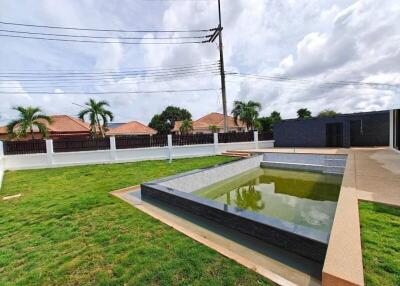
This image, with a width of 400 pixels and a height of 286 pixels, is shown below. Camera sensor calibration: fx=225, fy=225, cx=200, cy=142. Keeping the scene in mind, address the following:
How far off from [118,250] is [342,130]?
1755cm

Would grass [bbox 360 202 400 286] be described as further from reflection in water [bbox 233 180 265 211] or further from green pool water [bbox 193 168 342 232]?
reflection in water [bbox 233 180 265 211]

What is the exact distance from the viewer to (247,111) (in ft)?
79.5

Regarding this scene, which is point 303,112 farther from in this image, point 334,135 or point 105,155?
point 105,155

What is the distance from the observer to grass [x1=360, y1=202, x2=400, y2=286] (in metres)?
2.37

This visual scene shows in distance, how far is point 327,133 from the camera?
17.0 meters

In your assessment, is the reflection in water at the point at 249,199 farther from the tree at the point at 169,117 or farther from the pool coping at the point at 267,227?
the tree at the point at 169,117

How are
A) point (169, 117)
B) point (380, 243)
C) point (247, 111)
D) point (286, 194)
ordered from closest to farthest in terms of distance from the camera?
1. point (380, 243)
2. point (286, 194)
3. point (247, 111)
4. point (169, 117)

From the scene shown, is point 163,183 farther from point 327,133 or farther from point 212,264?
point 327,133

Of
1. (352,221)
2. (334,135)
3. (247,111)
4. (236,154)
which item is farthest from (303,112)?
(352,221)

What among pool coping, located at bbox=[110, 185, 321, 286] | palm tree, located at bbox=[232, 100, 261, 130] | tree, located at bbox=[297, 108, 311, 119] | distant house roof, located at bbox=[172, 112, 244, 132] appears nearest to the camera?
pool coping, located at bbox=[110, 185, 321, 286]

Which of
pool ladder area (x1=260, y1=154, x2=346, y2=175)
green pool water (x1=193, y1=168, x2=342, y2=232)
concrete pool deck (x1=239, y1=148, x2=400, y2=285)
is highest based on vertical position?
concrete pool deck (x1=239, y1=148, x2=400, y2=285)

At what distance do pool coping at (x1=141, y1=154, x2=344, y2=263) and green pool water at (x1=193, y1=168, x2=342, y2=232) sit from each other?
1409 mm

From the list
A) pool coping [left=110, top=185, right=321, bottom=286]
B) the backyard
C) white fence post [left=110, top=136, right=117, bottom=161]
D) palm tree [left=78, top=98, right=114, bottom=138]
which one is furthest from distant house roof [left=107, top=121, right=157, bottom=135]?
pool coping [left=110, top=185, right=321, bottom=286]

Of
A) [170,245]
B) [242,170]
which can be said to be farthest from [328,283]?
[242,170]
